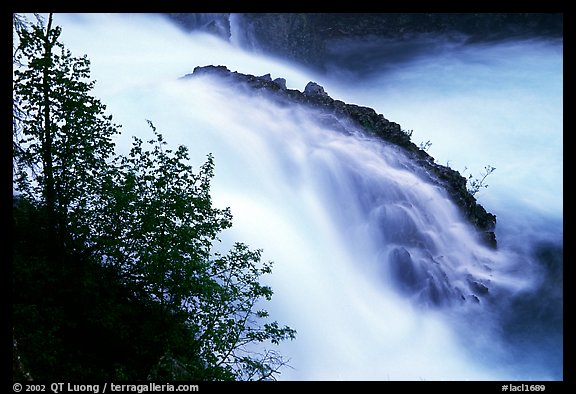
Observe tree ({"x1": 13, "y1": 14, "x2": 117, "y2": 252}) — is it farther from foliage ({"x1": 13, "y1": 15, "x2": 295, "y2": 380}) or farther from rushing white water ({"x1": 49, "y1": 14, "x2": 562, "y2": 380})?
rushing white water ({"x1": 49, "y1": 14, "x2": 562, "y2": 380})

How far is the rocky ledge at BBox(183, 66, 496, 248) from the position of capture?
14.6m

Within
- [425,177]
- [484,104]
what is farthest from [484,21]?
[425,177]

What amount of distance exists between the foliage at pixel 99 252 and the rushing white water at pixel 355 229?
12.9ft

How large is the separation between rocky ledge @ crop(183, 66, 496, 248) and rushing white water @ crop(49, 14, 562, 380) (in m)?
0.39

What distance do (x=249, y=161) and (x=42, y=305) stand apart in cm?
835

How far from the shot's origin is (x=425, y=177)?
1477 cm

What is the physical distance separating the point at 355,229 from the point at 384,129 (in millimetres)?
3710

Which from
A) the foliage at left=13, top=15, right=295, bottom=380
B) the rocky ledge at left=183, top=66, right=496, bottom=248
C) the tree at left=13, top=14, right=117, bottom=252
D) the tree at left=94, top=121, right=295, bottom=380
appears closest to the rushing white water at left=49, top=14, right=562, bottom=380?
the rocky ledge at left=183, top=66, right=496, bottom=248

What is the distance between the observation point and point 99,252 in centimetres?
772

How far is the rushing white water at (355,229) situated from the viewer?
11.7 meters

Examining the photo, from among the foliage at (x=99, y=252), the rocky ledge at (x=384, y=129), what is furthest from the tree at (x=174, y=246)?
the rocky ledge at (x=384, y=129)

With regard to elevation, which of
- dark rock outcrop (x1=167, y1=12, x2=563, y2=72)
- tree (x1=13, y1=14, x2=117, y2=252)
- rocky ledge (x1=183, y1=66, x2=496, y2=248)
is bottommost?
tree (x1=13, y1=14, x2=117, y2=252)

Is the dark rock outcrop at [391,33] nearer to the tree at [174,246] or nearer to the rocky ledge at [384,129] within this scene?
the rocky ledge at [384,129]

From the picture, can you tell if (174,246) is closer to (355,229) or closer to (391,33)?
(355,229)
